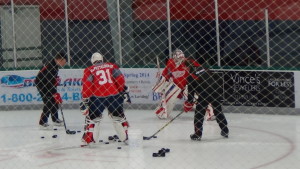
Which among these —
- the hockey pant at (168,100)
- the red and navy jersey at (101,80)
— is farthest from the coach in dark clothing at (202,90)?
the hockey pant at (168,100)

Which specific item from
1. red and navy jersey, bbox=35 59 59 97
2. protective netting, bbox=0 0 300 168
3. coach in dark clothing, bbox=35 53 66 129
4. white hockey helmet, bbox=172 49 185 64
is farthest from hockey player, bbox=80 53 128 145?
protective netting, bbox=0 0 300 168

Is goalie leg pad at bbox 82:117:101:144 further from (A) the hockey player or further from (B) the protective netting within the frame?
(B) the protective netting

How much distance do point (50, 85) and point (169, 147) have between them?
2.39 m

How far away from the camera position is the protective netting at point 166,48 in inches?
435

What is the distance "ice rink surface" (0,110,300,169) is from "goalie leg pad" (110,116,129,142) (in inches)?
5.6

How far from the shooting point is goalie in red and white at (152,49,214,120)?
10492 millimetres

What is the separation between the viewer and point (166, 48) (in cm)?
1312

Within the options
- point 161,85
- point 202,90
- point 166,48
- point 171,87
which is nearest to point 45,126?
point 161,85

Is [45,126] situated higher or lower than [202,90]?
lower

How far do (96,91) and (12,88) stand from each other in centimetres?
503

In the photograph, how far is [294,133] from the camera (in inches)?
364

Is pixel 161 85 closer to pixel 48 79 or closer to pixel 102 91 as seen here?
pixel 48 79

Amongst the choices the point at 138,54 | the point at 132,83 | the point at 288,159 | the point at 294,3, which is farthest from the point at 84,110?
the point at 294,3

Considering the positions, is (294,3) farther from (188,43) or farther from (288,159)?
(288,159)
